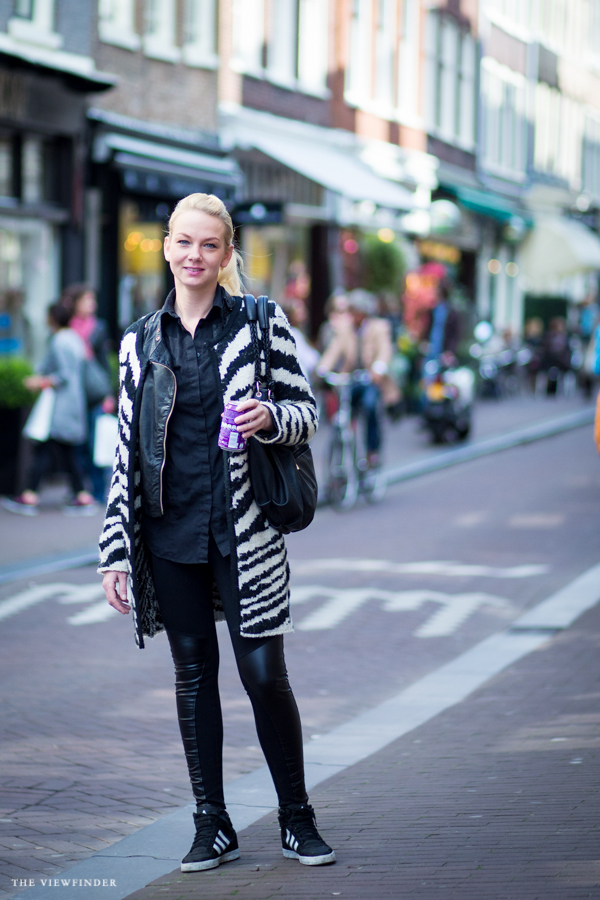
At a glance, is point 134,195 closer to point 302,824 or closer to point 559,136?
point 302,824

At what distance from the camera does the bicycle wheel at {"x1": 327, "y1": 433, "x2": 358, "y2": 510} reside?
1286 cm

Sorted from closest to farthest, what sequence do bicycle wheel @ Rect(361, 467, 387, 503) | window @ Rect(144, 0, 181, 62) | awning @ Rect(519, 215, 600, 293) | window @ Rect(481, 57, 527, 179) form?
bicycle wheel @ Rect(361, 467, 387, 503) < window @ Rect(144, 0, 181, 62) < window @ Rect(481, 57, 527, 179) < awning @ Rect(519, 215, 600, 293)

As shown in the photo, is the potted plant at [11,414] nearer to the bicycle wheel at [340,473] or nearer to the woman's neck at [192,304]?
the bicycle wheel at [340,473]

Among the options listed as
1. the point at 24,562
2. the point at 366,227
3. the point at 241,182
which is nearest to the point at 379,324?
the point at 24,562

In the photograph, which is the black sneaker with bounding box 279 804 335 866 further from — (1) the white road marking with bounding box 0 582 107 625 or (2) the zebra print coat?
(1) the white road marking with bounding box 0 582 107 625

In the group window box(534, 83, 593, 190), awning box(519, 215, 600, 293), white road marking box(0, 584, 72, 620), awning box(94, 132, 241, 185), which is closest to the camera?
white road marking box(0, 584, 72, 620)

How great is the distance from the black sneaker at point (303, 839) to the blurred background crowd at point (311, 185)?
4270 millimetres

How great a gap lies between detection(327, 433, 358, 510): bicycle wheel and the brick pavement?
267 inches

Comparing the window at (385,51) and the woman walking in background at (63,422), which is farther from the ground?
the window at (385,51)

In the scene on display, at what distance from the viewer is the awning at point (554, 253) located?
36.2 metres

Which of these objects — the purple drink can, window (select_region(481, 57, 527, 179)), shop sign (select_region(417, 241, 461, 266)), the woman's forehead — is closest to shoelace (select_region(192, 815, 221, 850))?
the purple drink can

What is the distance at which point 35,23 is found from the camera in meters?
16.2

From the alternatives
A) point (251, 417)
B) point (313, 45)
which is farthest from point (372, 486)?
point (313, 45)

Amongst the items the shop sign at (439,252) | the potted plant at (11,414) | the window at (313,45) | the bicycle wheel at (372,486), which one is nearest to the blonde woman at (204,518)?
the potted plant at (11,414)
